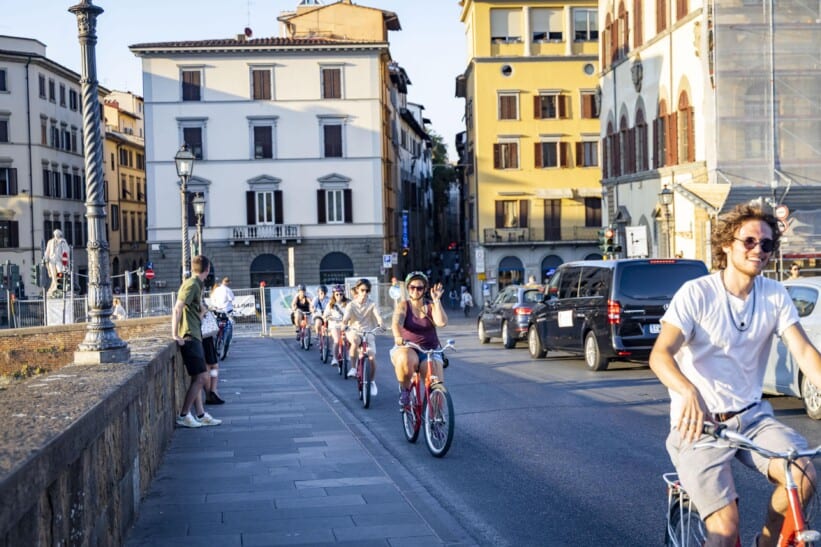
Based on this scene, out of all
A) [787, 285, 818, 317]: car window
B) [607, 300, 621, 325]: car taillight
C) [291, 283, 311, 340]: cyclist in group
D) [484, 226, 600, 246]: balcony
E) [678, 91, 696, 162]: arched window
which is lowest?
[291, 283, 311, 340]: cyclist in group

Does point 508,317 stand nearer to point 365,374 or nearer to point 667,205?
point 365,374

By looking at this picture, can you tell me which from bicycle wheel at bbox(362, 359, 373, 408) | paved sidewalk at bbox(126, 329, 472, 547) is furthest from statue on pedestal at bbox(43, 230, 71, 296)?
paved sidewalk at bbox(126, 329, 472, 547)

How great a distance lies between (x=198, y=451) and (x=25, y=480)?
738cm

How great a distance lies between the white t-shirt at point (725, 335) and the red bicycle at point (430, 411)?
19.0 ft

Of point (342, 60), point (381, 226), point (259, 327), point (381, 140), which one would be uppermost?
point (342, 60)

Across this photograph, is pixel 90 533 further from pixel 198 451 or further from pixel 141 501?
pixel 198 451

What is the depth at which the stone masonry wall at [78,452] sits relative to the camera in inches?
173

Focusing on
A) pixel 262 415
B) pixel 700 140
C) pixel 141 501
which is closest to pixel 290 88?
pixel 700 140

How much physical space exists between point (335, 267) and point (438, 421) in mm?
52948

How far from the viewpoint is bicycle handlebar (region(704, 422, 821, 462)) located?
15.1 ft

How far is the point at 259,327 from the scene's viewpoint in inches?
1708

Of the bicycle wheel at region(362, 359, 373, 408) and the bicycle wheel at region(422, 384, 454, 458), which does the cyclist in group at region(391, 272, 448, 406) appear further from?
the bicycle wheel at region(362, 359, 373, 408)

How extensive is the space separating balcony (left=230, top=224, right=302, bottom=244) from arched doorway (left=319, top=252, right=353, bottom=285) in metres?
2.16

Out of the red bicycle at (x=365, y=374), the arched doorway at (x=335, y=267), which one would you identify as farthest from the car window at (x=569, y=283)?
the arched doorway at (x=335, y=267)
